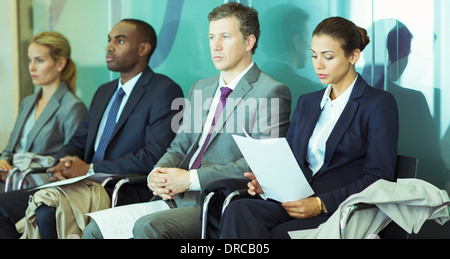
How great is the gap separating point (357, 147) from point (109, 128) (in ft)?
6.31

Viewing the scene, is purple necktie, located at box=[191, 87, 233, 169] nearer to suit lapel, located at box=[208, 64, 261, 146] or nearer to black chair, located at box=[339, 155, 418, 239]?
suit lapel, located at box=[208, 64, 261, 146]

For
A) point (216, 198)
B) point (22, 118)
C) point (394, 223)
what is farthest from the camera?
point (22, 118)

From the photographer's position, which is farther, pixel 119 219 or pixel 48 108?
pixel 48 108

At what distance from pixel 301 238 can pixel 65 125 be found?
8.65 feet

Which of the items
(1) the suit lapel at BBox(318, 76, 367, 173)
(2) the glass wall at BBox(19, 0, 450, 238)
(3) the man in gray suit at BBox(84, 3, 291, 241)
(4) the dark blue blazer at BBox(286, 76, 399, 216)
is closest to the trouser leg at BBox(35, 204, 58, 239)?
(3) the man in gray suit at BBox(84, 3, 291, 241)

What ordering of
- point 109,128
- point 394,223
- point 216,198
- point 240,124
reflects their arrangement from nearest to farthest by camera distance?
point 394,223 → point 216,198 → point 240,124 → point 109,128

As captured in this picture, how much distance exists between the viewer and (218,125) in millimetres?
3309

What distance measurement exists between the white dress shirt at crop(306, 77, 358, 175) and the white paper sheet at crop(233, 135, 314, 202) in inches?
12.1

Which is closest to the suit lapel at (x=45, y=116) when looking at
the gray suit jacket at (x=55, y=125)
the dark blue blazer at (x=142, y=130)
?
the gray suit jacket at (x=55, y=125)

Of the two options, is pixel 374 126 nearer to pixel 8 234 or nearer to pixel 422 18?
pixel 422 18

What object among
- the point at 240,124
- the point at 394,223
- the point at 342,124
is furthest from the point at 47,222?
the point at 394,223

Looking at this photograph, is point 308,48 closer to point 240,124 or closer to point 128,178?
point 240,124

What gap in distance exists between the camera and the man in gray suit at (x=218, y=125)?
10.1ft

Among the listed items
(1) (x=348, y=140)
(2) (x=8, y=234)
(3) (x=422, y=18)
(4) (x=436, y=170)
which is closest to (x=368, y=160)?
(1) (x=348, y=140)
